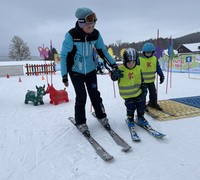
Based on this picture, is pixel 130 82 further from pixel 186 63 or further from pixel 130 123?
pixel 186 63

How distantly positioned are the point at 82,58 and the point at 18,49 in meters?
47.0

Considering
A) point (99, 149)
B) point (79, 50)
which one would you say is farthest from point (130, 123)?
point (79, 50)

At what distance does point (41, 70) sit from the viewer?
730 inches

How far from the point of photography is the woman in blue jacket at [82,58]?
3.01m

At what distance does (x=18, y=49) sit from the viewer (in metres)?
45.3

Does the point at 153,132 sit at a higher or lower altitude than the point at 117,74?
lower

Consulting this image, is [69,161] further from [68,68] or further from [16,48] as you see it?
[16,48]

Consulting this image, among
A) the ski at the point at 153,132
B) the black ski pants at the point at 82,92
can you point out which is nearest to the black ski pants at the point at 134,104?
the ski at the point at 153,132

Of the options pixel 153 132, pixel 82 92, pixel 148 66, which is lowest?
pixel 153 132

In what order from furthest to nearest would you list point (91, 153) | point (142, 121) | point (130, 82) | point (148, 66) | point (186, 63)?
point (186, 63) < point (148, 66) < point (142, 121) < point (130, 82) < point (91, 153)

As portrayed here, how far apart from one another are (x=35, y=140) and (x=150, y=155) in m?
1.79

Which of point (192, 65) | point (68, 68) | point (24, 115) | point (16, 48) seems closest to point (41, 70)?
point (192, 65)

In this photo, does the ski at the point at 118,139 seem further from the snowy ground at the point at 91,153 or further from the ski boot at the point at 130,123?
the ski boot at the point at 130,123

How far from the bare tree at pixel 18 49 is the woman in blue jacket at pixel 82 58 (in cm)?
4637
